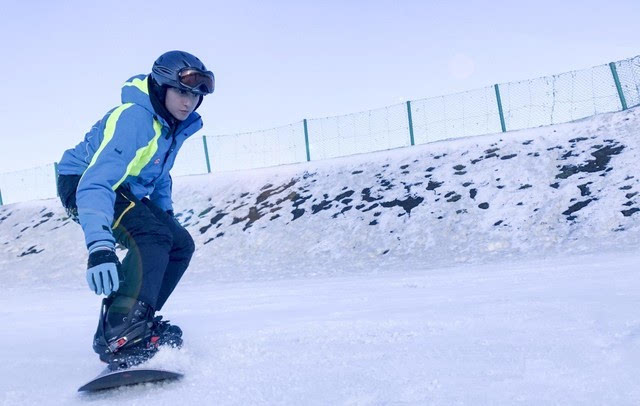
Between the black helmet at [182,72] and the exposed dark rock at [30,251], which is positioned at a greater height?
the black helmet at [182,72]

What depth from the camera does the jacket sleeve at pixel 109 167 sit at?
2037 mm

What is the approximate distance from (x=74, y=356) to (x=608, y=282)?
12.2ft

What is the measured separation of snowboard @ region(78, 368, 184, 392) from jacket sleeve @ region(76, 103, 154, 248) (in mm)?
485

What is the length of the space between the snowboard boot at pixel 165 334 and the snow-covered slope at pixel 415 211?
7887 millimetres

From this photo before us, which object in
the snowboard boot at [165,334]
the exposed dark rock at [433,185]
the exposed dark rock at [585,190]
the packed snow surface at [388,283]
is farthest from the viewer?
the exposed dark rock at [433,185]

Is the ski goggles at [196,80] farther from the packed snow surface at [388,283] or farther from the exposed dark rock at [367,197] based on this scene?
the exposed dark rock at [367,197]

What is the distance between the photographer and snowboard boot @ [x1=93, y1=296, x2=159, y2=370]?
2.08 m

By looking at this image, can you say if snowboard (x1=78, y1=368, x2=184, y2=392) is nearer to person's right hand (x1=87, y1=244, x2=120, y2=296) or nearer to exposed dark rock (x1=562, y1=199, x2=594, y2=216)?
person's right hand (x1=87, y1=244, x2=120, y2=296)

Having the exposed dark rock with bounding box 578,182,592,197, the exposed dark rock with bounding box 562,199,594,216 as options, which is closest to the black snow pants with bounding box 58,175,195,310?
the exposed dark rock with bounding box 562,199,594,216

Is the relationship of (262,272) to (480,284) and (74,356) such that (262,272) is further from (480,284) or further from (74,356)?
(74,356)

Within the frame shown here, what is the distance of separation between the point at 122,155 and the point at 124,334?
0.71 meters

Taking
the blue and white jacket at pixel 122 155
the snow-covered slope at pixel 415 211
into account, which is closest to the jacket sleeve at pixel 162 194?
the blue and white jacket at pixel 122 155

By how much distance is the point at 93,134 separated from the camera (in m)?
2.40

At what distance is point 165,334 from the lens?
93.6 inches
